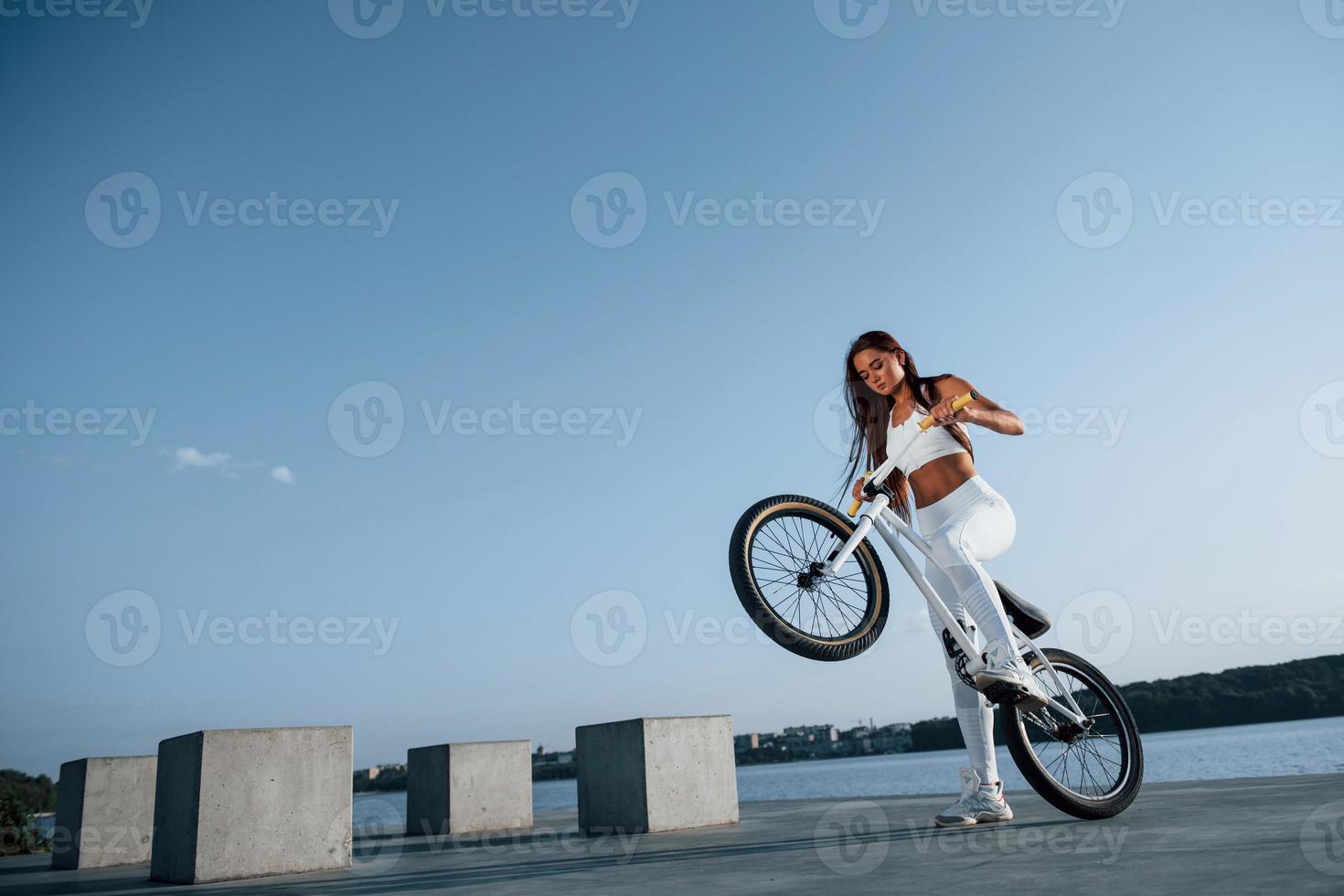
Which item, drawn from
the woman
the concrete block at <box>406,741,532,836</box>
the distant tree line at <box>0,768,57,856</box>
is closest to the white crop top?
the woman

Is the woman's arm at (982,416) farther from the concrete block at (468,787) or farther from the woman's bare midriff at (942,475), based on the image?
the concrete block at (468,787)

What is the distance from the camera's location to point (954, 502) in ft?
19.6

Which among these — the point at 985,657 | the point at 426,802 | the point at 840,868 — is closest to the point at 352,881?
the point at 840,868

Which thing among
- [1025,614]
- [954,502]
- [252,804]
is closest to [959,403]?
[954,502]

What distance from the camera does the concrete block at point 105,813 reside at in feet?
31.0

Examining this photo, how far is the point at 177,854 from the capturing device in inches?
266

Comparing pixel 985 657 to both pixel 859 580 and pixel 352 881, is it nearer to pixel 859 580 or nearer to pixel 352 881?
pixel 859 580

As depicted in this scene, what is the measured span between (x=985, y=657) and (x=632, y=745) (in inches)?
200

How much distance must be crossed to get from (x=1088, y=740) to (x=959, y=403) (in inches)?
105

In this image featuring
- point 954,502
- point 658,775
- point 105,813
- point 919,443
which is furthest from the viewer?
point 105,813

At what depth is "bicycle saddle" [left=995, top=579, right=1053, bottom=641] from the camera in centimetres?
613

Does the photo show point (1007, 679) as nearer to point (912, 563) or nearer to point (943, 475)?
point (912, 563)

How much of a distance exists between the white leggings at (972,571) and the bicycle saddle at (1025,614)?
290 millimetres

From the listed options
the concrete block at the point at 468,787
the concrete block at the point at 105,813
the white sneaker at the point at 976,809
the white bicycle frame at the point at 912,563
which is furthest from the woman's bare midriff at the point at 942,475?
the concrete block at the point at 105,813
